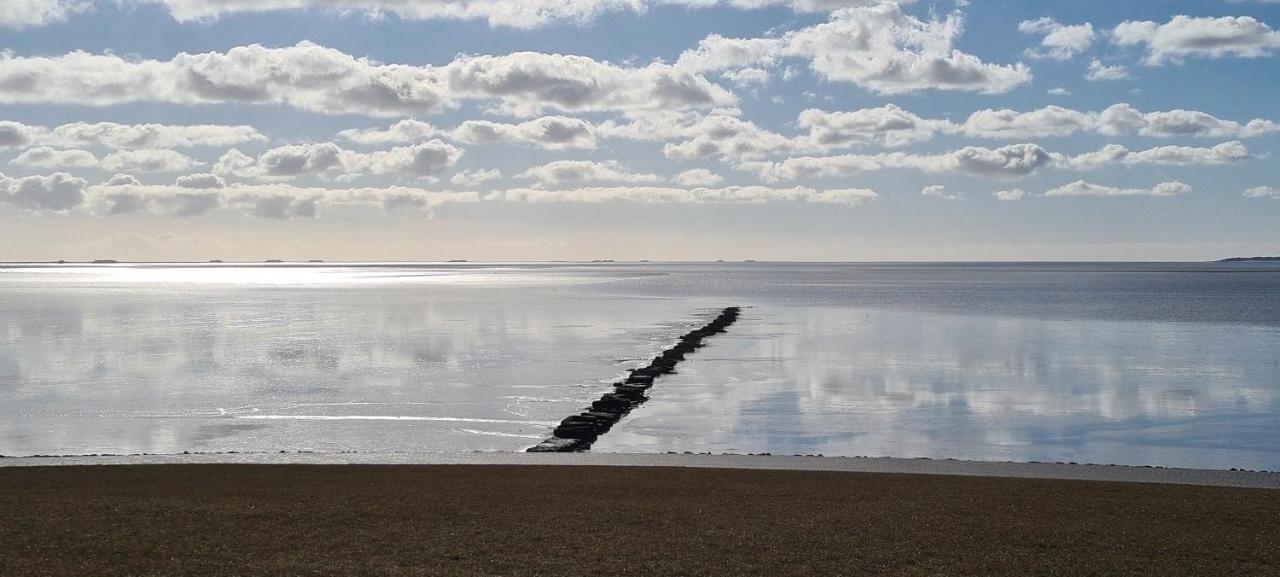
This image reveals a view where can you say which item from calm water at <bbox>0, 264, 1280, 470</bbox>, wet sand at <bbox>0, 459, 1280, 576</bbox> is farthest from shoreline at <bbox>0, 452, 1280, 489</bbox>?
calm water at <bbox>0, 264, 1280, 470</bbox>

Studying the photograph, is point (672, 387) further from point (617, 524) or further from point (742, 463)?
point (617, 524)

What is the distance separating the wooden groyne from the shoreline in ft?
8.91

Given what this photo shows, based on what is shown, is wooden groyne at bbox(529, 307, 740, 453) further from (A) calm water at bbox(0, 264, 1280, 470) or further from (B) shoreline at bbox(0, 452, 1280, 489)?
(B) shoreline at bbox(0, 452, 1280, 489)

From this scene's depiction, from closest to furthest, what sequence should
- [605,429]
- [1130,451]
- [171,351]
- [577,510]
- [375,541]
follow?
1. [375,541]
2. [577,510]
3. [1130,451]
4. [605,429]
5. [171,351]

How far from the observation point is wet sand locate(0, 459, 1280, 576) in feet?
40.1

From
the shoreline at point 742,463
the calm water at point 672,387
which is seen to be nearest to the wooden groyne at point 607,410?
the calm water at point 672,387

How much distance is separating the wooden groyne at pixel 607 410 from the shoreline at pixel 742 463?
2715 mm

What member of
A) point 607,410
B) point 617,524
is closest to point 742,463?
point 617,524

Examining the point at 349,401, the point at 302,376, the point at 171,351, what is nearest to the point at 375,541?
the point at 349,401

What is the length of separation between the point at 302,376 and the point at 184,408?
849 centimetres

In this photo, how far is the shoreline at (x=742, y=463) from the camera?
19.2m

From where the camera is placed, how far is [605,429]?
27828mm

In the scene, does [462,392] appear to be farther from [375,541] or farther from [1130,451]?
[375,541]

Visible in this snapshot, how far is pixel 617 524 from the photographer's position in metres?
14.1
